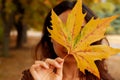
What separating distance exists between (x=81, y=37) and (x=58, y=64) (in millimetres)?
178

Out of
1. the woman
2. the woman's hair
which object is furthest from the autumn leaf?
the woman's hair

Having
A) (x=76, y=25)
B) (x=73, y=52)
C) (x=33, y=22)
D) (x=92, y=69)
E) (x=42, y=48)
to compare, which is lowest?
(x=92, y=69)

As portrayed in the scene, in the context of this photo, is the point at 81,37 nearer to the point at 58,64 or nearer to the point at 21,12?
the point at 58,64

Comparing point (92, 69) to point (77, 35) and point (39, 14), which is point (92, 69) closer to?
point (77, 35)

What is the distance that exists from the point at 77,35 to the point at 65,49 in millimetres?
155

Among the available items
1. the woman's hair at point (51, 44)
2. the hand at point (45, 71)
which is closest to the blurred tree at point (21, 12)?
the woman's hair at point (51, 44)

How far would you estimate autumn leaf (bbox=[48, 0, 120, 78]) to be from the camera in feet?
5.66

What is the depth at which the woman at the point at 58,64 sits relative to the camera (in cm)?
183

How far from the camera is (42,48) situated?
270cm

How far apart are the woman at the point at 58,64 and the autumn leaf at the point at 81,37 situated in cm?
9

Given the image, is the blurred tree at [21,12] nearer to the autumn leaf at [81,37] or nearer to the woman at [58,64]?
the woman at [58,64]

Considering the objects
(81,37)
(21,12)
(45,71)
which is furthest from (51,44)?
(21,12)

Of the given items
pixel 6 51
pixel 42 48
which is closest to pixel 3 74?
pixel 6 51

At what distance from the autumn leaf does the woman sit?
0.29ft
